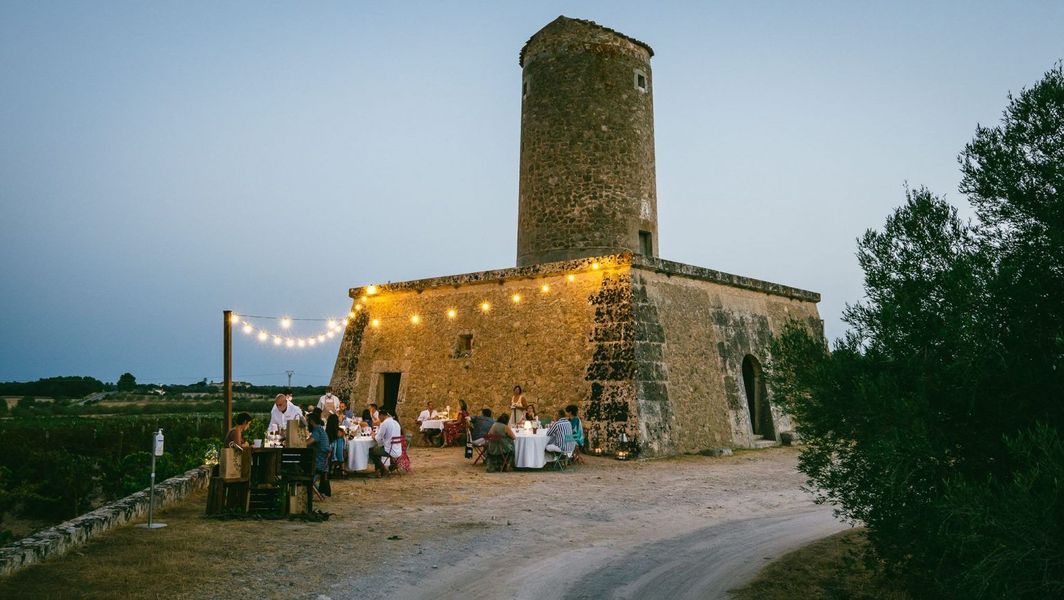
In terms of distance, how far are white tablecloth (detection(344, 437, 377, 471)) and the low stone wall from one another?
A: 101 inches

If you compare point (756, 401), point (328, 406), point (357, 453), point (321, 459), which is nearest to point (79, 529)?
point (321, 459)

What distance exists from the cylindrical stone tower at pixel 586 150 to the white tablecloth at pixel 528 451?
609cm

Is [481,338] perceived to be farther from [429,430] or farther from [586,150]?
[586,150]

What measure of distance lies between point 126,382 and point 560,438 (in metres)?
76.4

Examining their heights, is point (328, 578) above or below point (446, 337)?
below

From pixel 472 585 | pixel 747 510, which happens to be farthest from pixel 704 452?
pixel 472 585

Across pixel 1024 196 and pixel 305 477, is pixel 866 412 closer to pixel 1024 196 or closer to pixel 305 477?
pixel 1024 196

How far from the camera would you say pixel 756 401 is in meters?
16.4

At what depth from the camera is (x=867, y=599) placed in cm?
471

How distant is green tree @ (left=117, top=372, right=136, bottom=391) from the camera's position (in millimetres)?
71125

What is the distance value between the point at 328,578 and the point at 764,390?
1297 cm

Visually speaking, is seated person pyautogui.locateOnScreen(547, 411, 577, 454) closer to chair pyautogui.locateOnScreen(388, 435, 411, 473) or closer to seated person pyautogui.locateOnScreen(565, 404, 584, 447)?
seated person pyautogui.locateOnScreen(565, 404, 584, 447)

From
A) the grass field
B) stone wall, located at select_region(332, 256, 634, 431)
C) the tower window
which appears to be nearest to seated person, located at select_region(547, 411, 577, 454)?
stone wall, located at select_region(332, 256, 634, 431)

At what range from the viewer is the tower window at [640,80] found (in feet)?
56.5
